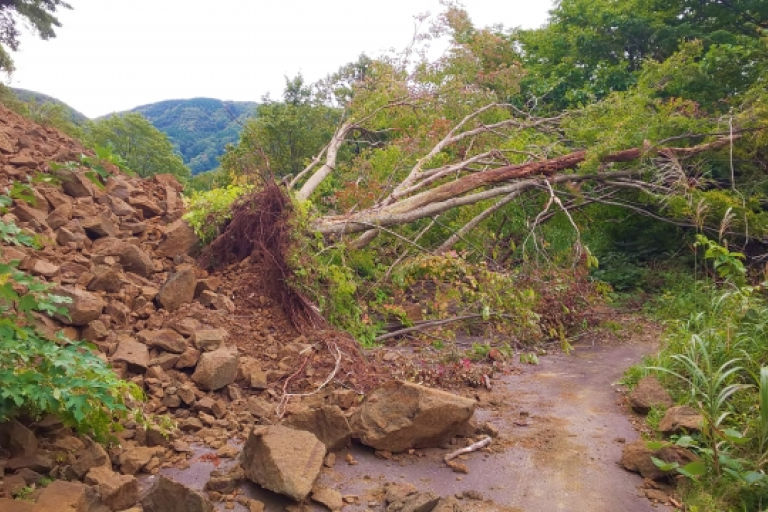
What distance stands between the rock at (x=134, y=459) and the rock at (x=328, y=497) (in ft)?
2.97

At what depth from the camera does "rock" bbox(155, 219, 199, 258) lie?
5.28 metres

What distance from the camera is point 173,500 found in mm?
2389

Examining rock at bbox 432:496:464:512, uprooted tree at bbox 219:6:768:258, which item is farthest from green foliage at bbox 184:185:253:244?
rock at bbox 432:496:464:512

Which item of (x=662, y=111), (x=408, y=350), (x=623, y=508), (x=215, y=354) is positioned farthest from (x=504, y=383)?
(x=662, y=111)

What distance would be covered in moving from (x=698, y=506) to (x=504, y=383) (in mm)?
2296

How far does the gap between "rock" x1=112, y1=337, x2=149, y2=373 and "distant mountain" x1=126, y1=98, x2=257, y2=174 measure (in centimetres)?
1976

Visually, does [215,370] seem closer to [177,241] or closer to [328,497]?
[328,497]

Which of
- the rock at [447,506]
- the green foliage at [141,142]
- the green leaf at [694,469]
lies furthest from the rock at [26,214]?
the green foliage at [141,142]

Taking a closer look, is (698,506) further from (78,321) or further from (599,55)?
(599,55)

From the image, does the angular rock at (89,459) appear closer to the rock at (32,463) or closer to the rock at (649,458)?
the rock at (32,463)

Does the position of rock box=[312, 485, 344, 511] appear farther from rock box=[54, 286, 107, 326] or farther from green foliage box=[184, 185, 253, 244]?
green foliage box=[184, 185, 253, 244]

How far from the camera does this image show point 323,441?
3223 mm

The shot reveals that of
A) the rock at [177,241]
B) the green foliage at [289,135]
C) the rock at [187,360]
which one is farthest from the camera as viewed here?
the green foliage at [289,135]

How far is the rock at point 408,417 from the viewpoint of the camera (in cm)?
331
